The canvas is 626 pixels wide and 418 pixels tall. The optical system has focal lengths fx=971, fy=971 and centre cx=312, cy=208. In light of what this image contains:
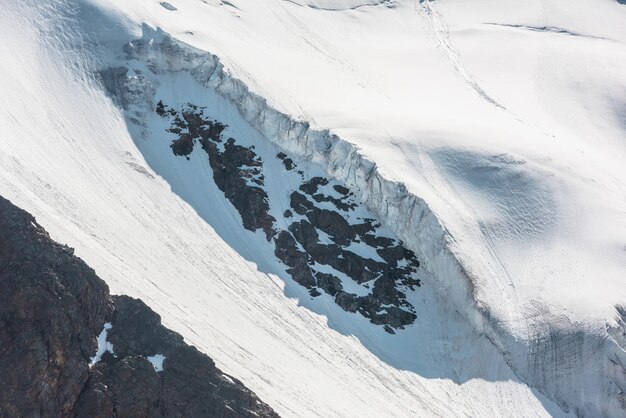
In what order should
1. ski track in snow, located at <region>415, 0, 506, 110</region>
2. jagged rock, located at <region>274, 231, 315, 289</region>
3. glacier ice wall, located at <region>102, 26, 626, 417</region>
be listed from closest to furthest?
glacier ice wall, located at <region>102, 26, 626, 417</region> < jagged rock, located at <region>274, 231, 315, 289</region> < ski track in snow, located at <region>415, 0, 506, 110</region>

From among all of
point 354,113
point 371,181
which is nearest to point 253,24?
point 354,113

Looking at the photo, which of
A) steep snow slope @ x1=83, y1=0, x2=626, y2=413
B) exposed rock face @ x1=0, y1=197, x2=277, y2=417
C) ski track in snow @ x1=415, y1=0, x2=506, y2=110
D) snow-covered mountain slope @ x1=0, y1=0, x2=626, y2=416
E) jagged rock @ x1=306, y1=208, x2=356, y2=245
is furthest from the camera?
ski track in snow @ x1=415, y1=0, x2=506, y2=110

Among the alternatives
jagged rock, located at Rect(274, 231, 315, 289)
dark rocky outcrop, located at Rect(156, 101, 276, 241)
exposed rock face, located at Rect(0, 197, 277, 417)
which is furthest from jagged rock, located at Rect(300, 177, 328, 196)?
exposed rock face, located at Rect(0, 197, 277, 417)

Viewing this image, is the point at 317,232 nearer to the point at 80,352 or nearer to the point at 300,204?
the point at 300,204

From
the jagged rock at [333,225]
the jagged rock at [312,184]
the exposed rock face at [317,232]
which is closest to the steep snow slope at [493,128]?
the exposed rock face at [317,232]

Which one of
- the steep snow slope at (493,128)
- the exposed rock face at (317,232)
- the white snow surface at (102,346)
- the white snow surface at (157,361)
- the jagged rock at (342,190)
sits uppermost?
the steep snow slope at (493,128)

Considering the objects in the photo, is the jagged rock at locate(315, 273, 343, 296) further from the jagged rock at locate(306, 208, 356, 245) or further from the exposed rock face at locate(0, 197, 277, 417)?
the exposed rock face at locate(0, 197, 277, 417)

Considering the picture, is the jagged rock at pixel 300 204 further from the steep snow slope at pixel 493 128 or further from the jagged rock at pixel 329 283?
the jagged rock at pixel 329 283
